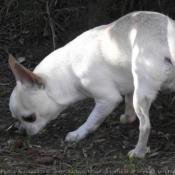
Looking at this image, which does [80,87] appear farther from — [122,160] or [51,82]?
[122,160]

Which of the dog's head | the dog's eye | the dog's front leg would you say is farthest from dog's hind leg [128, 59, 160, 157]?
the dog's eye

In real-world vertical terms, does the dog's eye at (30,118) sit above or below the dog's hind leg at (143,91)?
below

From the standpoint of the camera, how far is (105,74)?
4652 millimetres

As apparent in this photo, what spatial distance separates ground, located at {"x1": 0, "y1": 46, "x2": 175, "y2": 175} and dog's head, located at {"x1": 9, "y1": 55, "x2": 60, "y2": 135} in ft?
0.59

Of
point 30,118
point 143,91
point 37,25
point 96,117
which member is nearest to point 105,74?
point 96,117

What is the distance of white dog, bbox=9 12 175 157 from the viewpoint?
13.4ft

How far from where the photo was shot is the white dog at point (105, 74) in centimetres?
408

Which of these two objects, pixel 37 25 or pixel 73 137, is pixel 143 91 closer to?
pixel 73 137

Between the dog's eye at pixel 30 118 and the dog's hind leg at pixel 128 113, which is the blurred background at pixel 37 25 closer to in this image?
the dog's hind leg at pixel 128 113

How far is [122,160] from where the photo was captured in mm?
4246

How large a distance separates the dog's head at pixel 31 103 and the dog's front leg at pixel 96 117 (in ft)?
1.08

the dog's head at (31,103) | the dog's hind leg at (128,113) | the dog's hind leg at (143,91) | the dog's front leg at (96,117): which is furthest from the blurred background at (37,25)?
the dog's hind leg at (143,91)

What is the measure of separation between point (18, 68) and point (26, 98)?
0.37m

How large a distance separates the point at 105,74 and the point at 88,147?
723 millimetres
